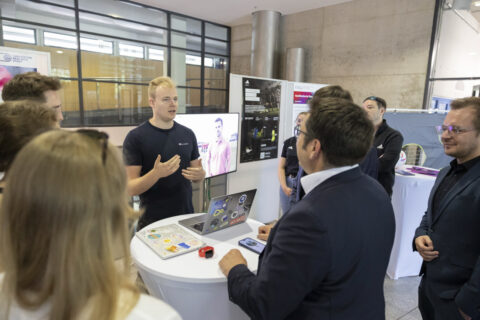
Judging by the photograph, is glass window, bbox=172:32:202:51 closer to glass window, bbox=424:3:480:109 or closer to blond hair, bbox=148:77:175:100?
glass window, bbox=424:3:480:109

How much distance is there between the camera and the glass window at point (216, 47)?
8.34 meters

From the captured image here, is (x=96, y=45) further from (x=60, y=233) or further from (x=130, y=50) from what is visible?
(x=60, y=233)

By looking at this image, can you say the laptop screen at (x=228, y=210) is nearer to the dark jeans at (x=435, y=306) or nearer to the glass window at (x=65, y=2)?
the dark jeans at (x=435, y=306)

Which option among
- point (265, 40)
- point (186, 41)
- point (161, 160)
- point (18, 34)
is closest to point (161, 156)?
point (161, 160)

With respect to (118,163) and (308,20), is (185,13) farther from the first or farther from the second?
(118,163)

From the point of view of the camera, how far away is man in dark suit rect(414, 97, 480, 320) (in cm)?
136

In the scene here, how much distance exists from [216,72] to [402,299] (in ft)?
24.5

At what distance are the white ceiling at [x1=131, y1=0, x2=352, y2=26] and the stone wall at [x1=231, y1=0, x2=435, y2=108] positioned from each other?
0.33 meters

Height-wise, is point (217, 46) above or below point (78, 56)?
above

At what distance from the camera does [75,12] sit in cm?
632

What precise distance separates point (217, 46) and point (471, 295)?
8.36 m

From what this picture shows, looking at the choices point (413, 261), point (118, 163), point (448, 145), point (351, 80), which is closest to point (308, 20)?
point (351, 80)

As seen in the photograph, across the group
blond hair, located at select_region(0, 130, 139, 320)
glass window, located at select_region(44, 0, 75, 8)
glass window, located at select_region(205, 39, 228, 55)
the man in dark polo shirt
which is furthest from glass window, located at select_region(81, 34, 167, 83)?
blond hair, located at select_region(0, 130, 139, 320)

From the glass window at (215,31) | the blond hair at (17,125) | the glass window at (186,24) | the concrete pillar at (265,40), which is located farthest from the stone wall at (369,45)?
the blond hair at (17,125)
